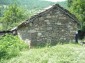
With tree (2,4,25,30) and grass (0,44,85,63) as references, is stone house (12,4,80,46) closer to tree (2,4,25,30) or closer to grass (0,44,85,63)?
grass (0,44,85,63)

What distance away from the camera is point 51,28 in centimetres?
2269

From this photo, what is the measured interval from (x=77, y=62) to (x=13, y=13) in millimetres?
43426

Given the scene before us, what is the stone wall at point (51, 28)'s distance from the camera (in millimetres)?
22172

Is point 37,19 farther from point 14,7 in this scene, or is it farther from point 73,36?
point 14,7

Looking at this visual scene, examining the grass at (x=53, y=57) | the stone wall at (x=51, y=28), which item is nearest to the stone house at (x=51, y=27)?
the stone wall at (x=51, y=28)

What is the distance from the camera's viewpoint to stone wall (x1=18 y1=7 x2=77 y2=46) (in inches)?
873

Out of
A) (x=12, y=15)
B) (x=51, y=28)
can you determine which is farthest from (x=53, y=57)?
(x=12, y=15)

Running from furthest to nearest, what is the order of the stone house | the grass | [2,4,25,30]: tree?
[2,4,25,30]: tree → the stone house → the grass

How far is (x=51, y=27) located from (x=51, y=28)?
0.30 ft

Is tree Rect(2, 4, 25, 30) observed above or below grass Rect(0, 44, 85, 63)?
above

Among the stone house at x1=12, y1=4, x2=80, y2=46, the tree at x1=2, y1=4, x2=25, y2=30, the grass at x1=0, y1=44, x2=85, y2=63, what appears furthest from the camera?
the tree at x1=2, y1=4, x2=25, y2=30

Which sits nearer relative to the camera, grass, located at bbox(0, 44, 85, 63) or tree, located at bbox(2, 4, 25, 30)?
grass, located at bbox(0, 44, 85, 63)

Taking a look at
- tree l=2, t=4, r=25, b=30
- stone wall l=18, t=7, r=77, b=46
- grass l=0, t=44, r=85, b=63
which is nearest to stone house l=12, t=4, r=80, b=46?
stone wall l=18, t=7, r=77, b=46

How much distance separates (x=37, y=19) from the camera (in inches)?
874
